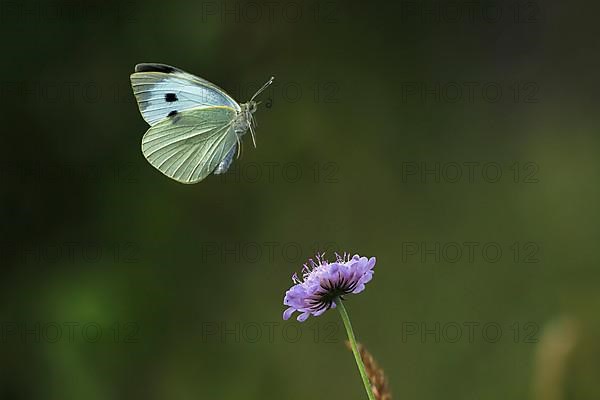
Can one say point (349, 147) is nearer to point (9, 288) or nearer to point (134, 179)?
point (134, 179)

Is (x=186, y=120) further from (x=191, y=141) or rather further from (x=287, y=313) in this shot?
(x=287, y=313)

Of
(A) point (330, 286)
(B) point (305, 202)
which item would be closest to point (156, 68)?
(A) point (330, 286)

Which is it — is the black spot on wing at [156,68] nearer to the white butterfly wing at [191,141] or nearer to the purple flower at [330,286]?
the white butterfly wing at [191,141]

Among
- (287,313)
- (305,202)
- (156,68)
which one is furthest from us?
(305,202)

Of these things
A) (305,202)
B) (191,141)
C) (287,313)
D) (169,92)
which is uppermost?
(305,202)

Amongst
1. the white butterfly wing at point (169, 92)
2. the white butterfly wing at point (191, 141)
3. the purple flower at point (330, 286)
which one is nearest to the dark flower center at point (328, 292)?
the purple flower at point (330, 286)

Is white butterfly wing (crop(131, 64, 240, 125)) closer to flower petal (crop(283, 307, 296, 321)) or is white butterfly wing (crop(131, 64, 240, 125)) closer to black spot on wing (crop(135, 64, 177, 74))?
black spot on wing (crop(135, 64, 177, 74))
